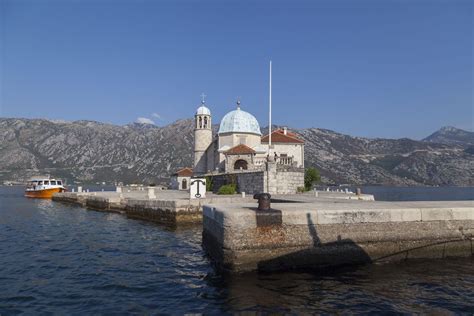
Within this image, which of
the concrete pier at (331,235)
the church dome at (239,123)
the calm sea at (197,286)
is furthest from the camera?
the church dome at (239,123)

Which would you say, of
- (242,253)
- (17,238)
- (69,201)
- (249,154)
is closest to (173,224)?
(17,238)

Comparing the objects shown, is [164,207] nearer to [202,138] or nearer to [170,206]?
[170,206]

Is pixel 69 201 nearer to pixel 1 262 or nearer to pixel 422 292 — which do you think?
pixel 1 262

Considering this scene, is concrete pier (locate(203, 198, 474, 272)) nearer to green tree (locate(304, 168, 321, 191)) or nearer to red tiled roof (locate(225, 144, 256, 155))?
green tree (locate(304, 168, 321, 191))

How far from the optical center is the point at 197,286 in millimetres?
11328

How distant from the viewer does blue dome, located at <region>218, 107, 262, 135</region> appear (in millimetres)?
58500

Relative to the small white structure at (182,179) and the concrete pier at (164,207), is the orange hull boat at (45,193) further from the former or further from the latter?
the concrete pier at (164,207)

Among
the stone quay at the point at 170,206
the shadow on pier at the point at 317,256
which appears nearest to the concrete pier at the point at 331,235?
the shadow on pier at the point at 317,256

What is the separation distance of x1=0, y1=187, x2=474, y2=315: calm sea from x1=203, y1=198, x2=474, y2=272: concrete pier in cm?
46

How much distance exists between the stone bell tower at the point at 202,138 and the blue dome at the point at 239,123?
29.6 feet

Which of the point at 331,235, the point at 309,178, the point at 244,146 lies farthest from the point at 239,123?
the point at 331,235

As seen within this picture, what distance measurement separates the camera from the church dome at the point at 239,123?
58469mm

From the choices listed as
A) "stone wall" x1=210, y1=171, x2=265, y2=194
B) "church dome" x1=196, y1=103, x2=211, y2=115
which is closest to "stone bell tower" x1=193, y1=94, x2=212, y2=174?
"church dome" x1=196, y1=103, x2=211, y2=115

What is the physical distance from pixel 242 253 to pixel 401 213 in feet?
20.4
